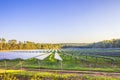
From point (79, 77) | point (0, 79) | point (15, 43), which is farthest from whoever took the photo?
point (15, 43)

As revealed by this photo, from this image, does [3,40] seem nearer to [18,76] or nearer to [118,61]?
[118,61]

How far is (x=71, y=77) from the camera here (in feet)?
65.0

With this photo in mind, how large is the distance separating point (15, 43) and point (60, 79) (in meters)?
132

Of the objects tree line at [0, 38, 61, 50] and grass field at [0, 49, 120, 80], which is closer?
grass field at [0, 49, 120, 80]

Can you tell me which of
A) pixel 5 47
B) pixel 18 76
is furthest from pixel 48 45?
pixel 18 76

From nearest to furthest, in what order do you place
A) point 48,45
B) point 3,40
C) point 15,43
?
point 3,40 < point 15,43 < point 48,45

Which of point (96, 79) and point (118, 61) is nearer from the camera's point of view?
point (96, 79)

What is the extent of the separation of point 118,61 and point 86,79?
18.3 meters

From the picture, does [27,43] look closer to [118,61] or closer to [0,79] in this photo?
[118,61]

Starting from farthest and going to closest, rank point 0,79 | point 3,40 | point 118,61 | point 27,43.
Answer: point 27,43, point 3,40, point 118,61, point 0,79

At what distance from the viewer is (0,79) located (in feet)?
60.6

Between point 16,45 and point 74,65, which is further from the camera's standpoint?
point 16,45

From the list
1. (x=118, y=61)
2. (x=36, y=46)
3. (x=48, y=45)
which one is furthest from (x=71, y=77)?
(x=48, y=45)

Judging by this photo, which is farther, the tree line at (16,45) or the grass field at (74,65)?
the tree line at (16,45)
